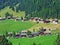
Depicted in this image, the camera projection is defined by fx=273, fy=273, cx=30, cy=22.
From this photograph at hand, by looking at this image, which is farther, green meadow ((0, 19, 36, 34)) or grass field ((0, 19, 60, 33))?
green meadow ((0, 19, 36, 34))

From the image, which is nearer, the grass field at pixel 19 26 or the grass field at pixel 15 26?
the grass field at pixel 19 26

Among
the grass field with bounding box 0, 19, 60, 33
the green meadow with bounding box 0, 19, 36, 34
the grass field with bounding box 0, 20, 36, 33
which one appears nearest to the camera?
the grass field with bounding box 0, 19, 60, 33

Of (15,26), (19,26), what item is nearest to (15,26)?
(15,26)

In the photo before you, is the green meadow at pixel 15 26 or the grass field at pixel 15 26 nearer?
the green meadow at pixel 15 26

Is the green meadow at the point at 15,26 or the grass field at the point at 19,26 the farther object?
the green meadow at the point at 15,26

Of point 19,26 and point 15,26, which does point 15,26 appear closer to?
point 15,26

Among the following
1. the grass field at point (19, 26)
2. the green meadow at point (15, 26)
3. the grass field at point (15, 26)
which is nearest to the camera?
the grass field at point (19, 26)

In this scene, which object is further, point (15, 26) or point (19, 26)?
point (15, 26)

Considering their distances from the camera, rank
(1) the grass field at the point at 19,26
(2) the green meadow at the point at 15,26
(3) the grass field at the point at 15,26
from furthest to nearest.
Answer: (3) the grass field at the point at 15,26 < (2) the green meadow at the point at 15,26 < (1) the grass field at the point at 19,26

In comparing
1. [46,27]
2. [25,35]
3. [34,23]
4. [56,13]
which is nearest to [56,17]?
[56,13]

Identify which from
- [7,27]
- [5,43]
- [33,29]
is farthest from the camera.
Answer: [7,27]

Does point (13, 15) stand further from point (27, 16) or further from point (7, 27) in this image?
point (7, 27)
